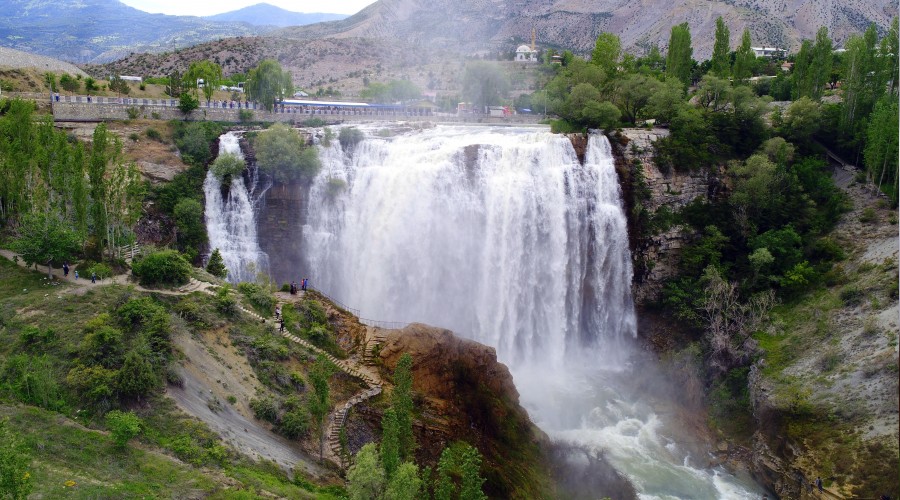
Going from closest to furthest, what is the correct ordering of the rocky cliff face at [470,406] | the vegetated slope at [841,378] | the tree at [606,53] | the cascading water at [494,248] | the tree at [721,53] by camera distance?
the vegetated slope at [841,378]
the rocky cliff face at [470,406]
the cascading water at [494,248]
the tree at [606,53]
the tree at [721,53]

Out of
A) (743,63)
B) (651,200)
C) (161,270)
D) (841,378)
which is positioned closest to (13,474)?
(161,270)

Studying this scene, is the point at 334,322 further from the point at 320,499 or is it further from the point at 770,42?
the point at 770,42

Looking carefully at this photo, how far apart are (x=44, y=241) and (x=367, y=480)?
20.5m

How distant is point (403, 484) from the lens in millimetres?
24078

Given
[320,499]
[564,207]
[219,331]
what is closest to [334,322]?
[219,331]

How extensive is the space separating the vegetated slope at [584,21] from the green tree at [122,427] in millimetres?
131421

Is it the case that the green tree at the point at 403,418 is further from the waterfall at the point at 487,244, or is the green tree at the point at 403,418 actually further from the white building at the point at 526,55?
the white building at the point at 526,55

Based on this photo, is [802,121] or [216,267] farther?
[802,121]

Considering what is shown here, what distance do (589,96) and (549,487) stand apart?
31.4 metres

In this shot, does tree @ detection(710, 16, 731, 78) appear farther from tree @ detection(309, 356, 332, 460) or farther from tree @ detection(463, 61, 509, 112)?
tree @ detection(309, 356, 332, 460)

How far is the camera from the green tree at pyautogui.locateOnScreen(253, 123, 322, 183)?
47.3 metres

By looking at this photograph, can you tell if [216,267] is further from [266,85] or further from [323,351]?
[266,85]

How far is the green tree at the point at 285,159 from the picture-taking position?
4728 centimetres

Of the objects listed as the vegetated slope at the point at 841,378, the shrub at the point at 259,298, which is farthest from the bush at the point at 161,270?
the vegetated slope at the point at 841,378
